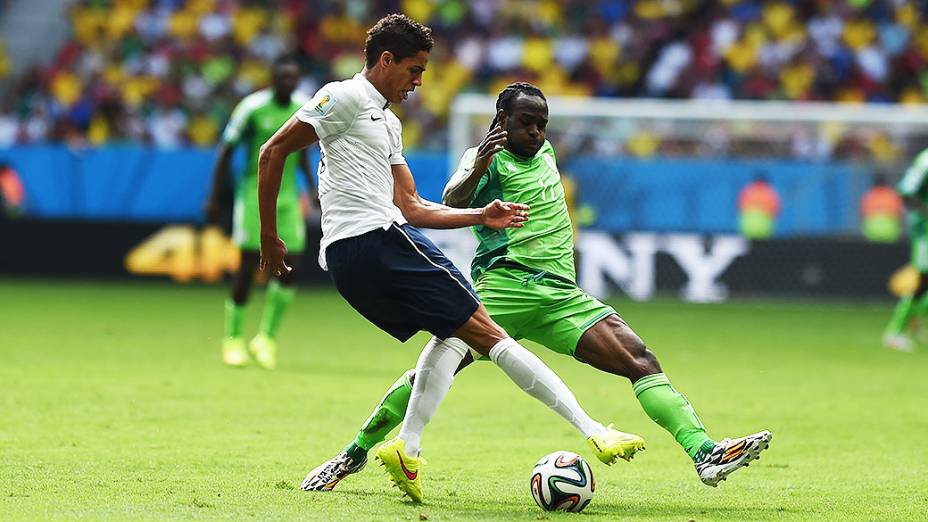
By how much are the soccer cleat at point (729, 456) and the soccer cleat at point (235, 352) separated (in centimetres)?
643

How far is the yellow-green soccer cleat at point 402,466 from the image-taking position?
648 centimetres

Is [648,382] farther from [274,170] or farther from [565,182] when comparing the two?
[565,182]

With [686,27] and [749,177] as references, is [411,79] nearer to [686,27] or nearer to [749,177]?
[749,177]

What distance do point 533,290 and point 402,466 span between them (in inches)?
43.7

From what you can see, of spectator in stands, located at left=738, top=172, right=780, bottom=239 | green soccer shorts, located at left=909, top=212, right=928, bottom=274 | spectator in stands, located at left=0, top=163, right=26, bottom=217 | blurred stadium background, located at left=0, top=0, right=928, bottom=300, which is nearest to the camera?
green soccer shorts, located at left=909, top=212, right=928, bottom=274

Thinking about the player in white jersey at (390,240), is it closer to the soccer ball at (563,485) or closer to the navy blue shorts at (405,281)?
the navy blue shorts at (405,281)

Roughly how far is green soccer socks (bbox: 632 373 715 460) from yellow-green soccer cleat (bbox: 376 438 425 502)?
109 cm

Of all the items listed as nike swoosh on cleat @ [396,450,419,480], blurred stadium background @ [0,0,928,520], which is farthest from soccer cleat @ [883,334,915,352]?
nike swoosh on cleat @ [396,450,419,480]

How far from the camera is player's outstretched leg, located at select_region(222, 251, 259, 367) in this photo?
12289 mm

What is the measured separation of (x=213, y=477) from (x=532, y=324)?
1.68 metres

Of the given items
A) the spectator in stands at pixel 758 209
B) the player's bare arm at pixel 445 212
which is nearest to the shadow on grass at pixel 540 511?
the player's bare arm at pixel 445 212

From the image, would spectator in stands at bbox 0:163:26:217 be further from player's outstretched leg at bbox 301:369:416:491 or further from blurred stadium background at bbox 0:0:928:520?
player's outstretched leg at bbox 301:369:416:491

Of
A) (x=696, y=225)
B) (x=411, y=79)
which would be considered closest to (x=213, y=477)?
(x=411, y=79)

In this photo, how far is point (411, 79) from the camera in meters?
6.62
